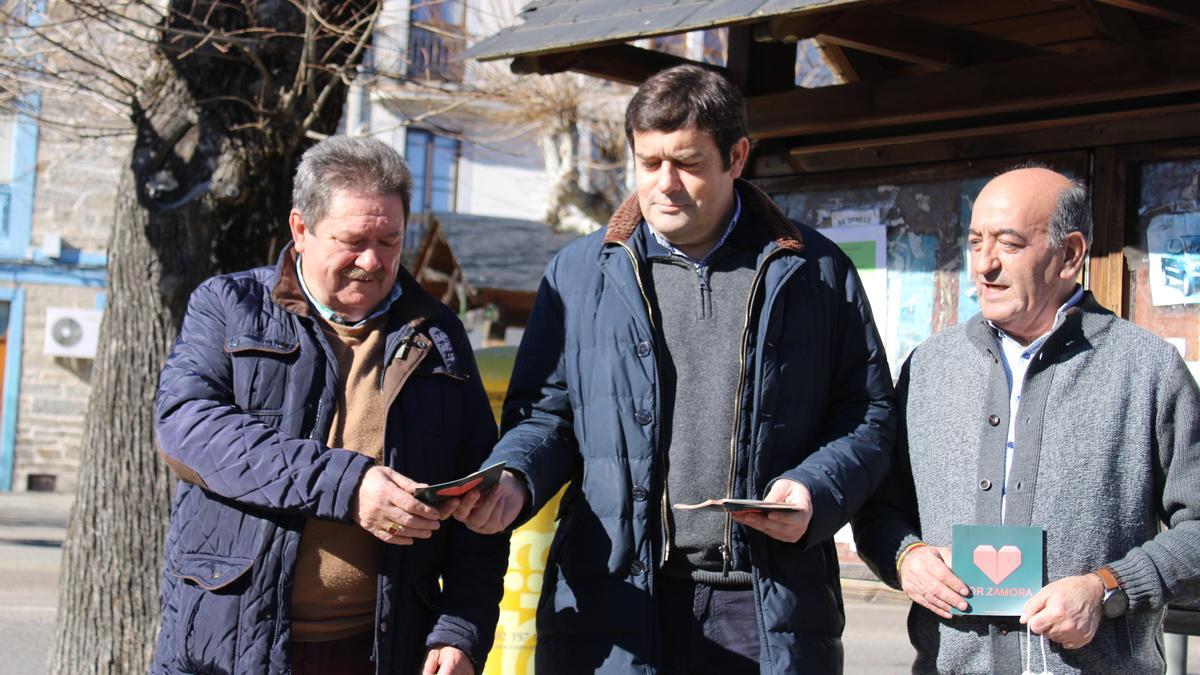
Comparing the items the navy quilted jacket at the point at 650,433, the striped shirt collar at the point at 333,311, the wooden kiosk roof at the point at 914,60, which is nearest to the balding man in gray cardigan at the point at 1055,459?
the navy quilted jacket at the point at 650,433

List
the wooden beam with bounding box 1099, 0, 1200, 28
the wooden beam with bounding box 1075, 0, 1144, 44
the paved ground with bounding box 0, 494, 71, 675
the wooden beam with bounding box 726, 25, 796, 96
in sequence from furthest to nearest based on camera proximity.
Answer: the paved ground with bounding box 0, 494, 71, 675 → the wooden beam with bounding box 726, 25, 796, 96 → the wooden beam with bounding box 1075, 0, 1144, 44 → the wooden beam with bounding box 1099, 0, 1200, 28

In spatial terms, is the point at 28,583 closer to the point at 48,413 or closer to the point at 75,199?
the point at 48,413

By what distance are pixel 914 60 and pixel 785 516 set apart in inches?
123

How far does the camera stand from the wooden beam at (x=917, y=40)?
4816 mm

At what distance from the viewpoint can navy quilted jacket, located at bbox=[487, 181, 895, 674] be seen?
2.68 metres

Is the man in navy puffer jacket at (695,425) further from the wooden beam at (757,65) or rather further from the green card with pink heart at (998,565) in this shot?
the wooden beam at (757,65)

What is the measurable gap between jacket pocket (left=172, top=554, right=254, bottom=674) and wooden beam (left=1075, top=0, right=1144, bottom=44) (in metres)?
3.36

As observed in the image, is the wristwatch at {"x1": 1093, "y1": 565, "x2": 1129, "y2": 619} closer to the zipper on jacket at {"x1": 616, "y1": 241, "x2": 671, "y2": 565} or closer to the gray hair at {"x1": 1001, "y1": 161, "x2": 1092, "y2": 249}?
the gray hair at {"x1": 1001, "y1": 161, "x2": 1092, "y2": 249}

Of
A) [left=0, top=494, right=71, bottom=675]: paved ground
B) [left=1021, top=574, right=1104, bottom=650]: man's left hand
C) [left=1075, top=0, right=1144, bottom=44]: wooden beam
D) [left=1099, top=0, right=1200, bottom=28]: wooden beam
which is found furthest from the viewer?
[left=0, top=494, right=71, bottom=675]: paved ground

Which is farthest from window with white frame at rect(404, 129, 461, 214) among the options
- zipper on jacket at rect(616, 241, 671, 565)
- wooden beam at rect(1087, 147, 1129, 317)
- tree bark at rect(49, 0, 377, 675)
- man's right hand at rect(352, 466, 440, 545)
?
man's right hand at rect(352, 466, 440, 545)

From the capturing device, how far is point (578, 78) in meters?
19.8

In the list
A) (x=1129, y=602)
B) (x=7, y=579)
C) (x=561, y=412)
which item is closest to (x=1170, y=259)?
(x=1129, y=602)

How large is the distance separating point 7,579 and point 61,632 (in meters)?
5.41

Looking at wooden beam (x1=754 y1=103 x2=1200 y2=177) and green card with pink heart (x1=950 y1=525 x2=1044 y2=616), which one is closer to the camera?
green card with pink heart (x1=950 y1=525 x2=1044 y2=616)
